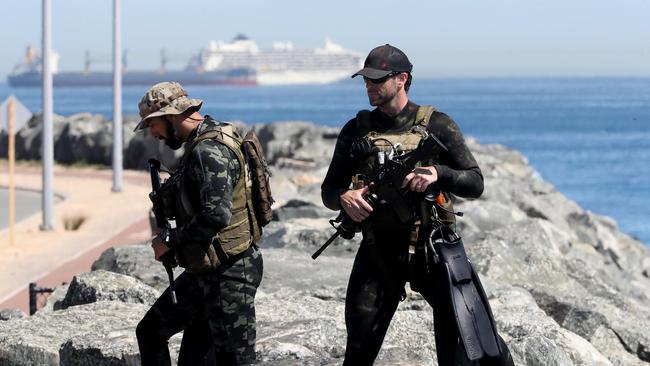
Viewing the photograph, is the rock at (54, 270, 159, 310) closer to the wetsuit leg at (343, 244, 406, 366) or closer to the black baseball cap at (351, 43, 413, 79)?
the wetsuit leg at (343, 244, 406, 366)

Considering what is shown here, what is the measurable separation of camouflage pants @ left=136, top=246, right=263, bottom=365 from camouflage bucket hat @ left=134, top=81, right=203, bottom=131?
0.69m

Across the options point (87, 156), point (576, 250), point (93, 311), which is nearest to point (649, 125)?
point (87, 156)

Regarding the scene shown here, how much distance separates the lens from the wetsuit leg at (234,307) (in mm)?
5922

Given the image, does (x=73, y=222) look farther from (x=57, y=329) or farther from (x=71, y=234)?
(x=57, y=329)

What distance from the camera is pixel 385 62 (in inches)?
233

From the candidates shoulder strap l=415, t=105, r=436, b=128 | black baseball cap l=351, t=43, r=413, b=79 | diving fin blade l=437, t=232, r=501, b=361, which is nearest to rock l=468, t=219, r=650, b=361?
diving fin blade l=437, t=232, r=501, b=361

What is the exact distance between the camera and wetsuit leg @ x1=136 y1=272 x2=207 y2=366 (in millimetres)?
6062

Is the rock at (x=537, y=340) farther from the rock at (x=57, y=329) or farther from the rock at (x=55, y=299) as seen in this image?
the rock at (x=55, y=299)

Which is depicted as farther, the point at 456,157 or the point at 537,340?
the point at 537,340

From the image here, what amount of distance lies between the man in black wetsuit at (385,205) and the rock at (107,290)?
10.5 ft

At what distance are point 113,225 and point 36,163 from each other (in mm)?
14425

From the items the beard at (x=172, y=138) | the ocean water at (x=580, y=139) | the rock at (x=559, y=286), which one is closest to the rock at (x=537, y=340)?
the rock at (x=559, y=286)

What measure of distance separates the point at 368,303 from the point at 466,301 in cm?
44

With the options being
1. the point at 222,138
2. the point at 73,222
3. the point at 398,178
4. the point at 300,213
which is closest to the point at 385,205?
the point at 398,178
